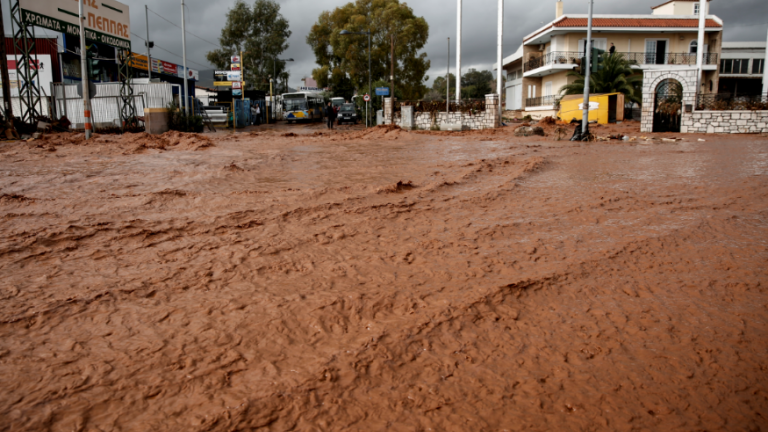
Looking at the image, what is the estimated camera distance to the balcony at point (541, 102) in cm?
4177

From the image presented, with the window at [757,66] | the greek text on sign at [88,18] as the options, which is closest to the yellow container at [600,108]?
the greek text on sign at [88,18]

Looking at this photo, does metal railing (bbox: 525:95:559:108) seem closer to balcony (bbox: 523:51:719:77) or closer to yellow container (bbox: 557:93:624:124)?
balcony (bbox: 523:51:719:77)

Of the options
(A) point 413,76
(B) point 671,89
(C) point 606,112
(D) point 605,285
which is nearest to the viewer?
(D) point 605,285

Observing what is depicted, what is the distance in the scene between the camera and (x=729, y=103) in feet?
79.5

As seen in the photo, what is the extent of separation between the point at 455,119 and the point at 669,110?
10798 millimetres

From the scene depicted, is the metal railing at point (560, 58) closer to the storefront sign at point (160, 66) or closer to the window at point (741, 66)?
the window at point (741, 66)

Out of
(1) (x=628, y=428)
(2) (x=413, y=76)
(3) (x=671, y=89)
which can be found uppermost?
(2) (x=413, y=76)

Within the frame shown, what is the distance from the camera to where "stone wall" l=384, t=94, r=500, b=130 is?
29430 mm

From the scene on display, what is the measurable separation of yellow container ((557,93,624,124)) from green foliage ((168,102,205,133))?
21422 millimetres

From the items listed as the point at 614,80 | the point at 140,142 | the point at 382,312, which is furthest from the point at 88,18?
the point at 614,80

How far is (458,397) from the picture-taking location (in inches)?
102

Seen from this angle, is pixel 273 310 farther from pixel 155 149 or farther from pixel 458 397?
pixel 155 149

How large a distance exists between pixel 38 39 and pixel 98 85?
11.6 metres

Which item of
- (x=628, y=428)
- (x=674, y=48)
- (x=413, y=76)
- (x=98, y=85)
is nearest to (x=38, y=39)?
Answer: (x=98, y=85)
